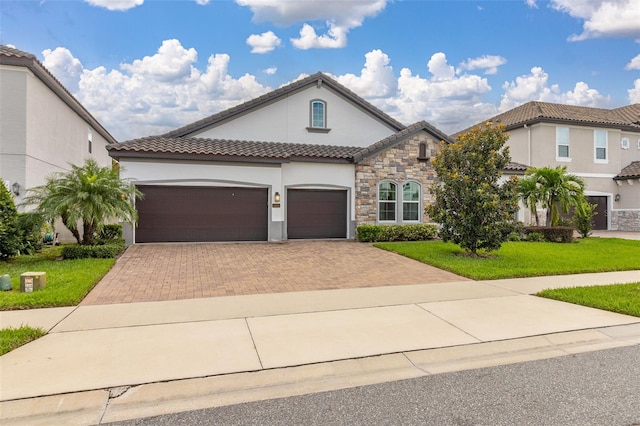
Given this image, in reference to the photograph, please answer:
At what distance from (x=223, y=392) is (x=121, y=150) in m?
13.3

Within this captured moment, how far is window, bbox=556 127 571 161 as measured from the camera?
2362 centimetres

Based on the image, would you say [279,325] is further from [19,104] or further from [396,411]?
[19,104]

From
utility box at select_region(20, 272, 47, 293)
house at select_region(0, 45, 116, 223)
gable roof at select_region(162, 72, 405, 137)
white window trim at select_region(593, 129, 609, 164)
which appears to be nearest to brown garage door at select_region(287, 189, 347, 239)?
gable roof at select_region(162, 72, 405, 137)

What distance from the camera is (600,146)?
2473 cm

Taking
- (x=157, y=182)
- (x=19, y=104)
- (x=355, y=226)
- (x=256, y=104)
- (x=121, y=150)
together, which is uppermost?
(x=256, y=104)

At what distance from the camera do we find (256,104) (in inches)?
754

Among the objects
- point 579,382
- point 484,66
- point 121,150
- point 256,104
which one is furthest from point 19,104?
point 484,66

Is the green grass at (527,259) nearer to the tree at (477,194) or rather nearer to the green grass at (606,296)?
the tree at (477,194)

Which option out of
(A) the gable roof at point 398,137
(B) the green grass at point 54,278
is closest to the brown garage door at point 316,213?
(A) the gable roof at point 398,137

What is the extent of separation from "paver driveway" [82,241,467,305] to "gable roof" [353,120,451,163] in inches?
208

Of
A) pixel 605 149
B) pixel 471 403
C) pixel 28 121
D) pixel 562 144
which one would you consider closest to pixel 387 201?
pixel 562 144

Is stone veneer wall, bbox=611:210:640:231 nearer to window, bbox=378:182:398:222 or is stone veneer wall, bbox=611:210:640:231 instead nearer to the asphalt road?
window, bbox=378:182:398:222

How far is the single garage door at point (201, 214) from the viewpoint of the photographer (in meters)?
15.4

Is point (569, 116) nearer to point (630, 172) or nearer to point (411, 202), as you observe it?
point (630, 172)
